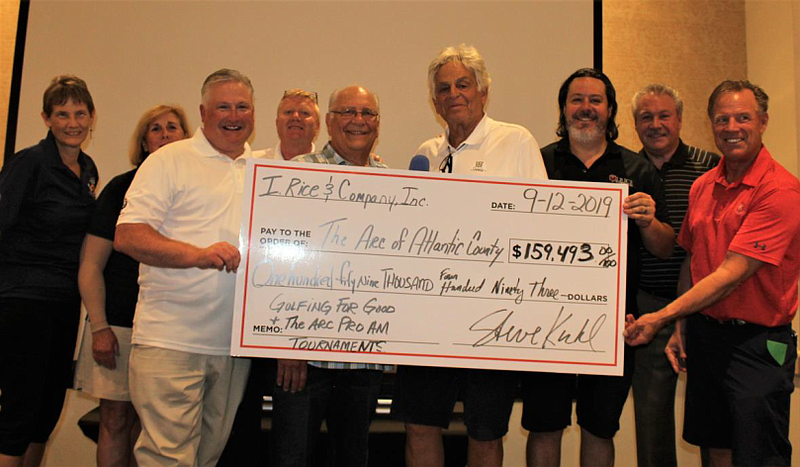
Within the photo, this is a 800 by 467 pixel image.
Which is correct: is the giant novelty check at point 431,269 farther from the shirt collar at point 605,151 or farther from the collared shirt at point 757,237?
the collared shirt at point 757,237

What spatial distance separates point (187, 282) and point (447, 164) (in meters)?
1.07

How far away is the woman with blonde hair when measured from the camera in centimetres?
253

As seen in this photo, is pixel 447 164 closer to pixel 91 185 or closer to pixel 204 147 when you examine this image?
pixel 204 147

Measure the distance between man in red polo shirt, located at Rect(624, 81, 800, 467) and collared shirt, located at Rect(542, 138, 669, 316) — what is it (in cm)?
17

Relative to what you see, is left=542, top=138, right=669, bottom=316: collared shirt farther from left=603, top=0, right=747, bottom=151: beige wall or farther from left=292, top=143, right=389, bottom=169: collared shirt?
left=603, top=0, right=747, bottom=151: beige wall

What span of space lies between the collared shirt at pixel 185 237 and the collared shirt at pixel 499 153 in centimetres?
87

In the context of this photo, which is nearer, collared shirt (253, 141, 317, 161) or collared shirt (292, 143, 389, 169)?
collared shirt (292, 143, 389, 169)

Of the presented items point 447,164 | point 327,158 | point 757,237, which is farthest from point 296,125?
point 757,237

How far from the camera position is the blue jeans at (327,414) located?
2.18 m

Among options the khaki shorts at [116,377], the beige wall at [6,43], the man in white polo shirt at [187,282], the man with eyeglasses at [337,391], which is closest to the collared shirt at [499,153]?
the man with eyeglasses at [337,391]

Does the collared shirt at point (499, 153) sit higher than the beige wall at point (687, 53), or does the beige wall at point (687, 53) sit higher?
the beige wall at point (687, 53)

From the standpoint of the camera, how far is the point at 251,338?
2057 mm

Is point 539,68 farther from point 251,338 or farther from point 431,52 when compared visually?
point 251,338

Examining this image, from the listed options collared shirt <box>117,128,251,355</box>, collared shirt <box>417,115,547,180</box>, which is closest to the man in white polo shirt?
collared shirt <box>117,128,251,355</box>
